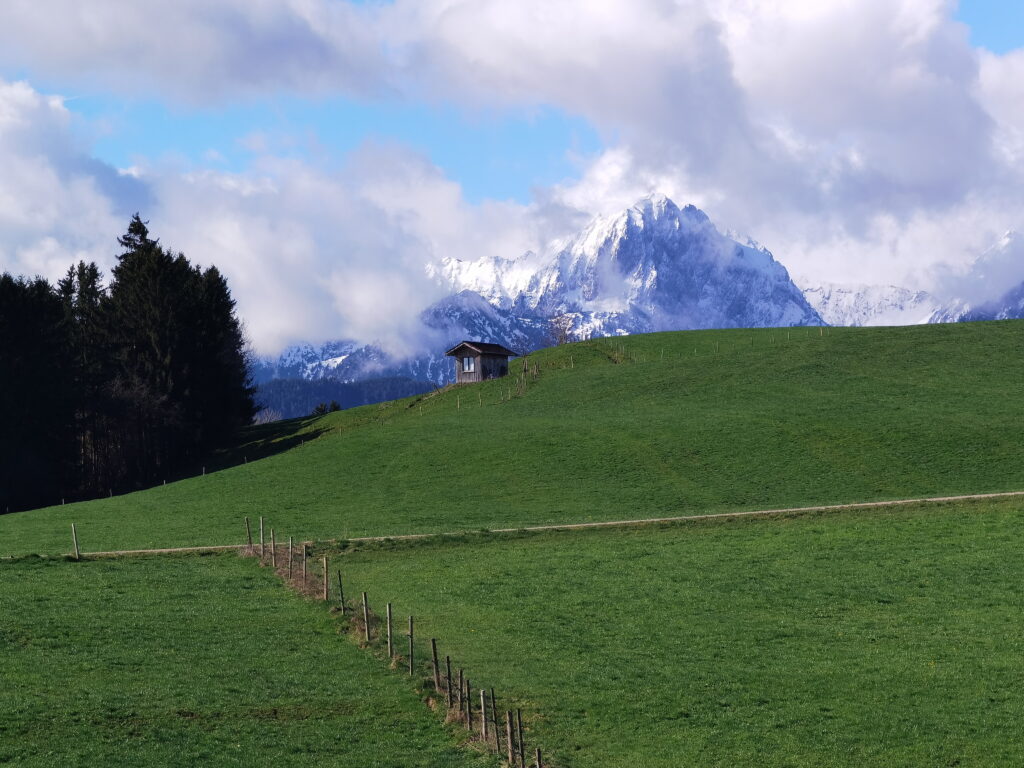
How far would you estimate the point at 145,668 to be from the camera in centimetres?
3812

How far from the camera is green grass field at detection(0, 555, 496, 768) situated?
99.6 feet

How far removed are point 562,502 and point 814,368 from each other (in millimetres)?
49414

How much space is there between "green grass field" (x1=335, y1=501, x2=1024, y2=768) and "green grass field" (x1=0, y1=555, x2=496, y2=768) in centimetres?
413

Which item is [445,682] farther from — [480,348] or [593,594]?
[480,348]

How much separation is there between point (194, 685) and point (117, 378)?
9104 cm

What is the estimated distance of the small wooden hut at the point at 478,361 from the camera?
13488 cm

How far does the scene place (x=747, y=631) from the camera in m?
43.5

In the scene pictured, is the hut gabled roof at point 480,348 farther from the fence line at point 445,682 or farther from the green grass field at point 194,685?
the green grass field at point 194,685

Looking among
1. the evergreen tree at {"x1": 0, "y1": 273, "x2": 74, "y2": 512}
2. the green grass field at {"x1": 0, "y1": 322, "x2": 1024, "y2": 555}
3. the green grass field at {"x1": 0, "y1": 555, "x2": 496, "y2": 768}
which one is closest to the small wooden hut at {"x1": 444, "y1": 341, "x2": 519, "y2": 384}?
the green grass field at {"x1": 0, "y1": 322, "x2": 1024, "y2": 555}

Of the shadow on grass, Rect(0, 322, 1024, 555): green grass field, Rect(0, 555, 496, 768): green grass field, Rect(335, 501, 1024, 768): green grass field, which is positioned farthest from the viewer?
the shadow on grass

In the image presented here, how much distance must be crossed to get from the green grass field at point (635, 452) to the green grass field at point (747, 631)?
9.89 meters

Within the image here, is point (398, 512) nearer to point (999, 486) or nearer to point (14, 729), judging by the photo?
point (999, 486)

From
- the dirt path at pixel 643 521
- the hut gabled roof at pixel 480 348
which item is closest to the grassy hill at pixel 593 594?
the dirt path at pixel 643 521

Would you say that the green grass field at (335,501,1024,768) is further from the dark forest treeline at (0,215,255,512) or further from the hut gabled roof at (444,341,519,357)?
the hut gabled roof at (444,341,519,357)
